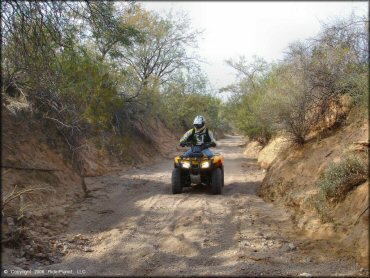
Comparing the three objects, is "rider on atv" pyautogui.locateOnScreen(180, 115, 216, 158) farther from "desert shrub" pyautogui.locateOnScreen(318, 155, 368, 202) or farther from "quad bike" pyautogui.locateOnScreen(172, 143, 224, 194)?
"desert shrub" pyautogui.locateOnScreen(318, 155, 368, 202)

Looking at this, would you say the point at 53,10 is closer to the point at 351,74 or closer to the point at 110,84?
the point at 351,74

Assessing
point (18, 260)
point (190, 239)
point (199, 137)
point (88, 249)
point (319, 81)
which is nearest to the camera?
point (18, 260)

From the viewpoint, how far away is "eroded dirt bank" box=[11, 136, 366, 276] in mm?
4461

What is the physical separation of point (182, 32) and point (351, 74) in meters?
15.6

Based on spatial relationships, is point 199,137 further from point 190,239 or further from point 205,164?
point 190,239

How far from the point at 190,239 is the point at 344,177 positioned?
2.62 metres

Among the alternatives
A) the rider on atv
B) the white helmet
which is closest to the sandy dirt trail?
the rider on atv

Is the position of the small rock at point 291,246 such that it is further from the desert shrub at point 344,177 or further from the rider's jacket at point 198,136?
the rider's jacket at point 198,136

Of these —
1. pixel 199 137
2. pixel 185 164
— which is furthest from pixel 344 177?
pixel 199 137

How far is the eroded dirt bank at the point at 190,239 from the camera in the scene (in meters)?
4.46

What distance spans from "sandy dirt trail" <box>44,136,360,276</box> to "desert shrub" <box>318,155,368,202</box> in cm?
90

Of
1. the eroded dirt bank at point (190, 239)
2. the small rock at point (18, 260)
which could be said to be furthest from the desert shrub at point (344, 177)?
the small rock at point (18, 260)

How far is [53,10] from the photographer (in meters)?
5.70

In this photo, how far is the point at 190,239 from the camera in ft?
18.2
